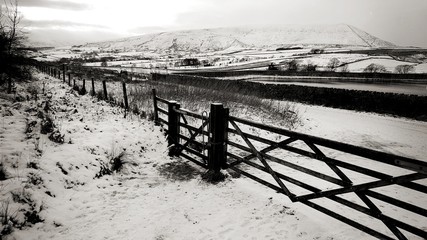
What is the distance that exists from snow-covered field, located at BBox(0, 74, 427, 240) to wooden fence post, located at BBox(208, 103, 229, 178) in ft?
1.31

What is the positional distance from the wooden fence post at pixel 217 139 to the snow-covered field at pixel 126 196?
399 mm

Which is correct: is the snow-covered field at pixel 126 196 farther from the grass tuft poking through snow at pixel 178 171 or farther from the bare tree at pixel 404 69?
the bare tree at pixel 404 69

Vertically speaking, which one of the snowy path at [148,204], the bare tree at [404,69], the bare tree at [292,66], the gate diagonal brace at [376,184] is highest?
the bare tree at [292,66]

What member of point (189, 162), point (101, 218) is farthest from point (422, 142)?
point (101, 218)

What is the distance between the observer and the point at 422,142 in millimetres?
12195

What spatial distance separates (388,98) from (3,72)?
80.9ft

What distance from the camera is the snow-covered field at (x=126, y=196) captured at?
4391 mm

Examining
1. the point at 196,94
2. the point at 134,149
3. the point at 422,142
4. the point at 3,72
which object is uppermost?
the point at 3,72

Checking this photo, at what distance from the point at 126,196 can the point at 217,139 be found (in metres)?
2.42

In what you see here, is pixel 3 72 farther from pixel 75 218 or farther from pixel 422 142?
pixel 422 142

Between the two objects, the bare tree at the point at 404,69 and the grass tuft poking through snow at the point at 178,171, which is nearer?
the grass tuft poking through snow at the point at 178,171

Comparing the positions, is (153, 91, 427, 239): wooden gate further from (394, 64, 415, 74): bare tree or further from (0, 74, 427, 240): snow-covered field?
(394, 64, 415, 74): bare tree

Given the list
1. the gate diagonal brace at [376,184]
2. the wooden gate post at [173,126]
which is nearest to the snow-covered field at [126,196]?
the wooden gate post at [173,126]

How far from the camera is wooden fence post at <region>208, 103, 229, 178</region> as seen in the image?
240 inches
